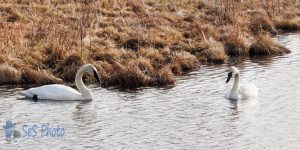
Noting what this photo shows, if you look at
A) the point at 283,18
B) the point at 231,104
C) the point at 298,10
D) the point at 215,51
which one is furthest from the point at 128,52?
the point at 298,10

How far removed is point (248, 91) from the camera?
16531 mm

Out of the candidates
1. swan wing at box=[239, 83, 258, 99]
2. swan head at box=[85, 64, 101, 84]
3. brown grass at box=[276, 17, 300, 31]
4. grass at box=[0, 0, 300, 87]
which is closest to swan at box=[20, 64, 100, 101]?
swan head at box=[85, 64, 101, 84]

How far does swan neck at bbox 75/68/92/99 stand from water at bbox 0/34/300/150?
0.25 m

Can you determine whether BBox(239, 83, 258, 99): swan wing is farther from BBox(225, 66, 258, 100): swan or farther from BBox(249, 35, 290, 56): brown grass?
BBox(249, 35, 290, 56): brown grass

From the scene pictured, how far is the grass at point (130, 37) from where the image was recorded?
708 inches

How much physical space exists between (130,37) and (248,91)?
580cm

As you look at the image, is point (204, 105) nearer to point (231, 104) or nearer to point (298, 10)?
point (231, 104)

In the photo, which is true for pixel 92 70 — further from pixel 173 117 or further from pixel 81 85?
pixel 173 117

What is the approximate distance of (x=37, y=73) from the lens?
17734 mm

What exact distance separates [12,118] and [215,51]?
322 inches

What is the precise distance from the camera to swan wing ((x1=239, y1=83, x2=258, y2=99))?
16.5m

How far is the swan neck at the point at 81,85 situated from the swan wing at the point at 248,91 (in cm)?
325

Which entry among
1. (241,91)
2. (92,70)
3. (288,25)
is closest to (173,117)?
(241,91)

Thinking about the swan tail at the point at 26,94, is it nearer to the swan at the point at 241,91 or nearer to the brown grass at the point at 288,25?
the swan at the point at 241,91
